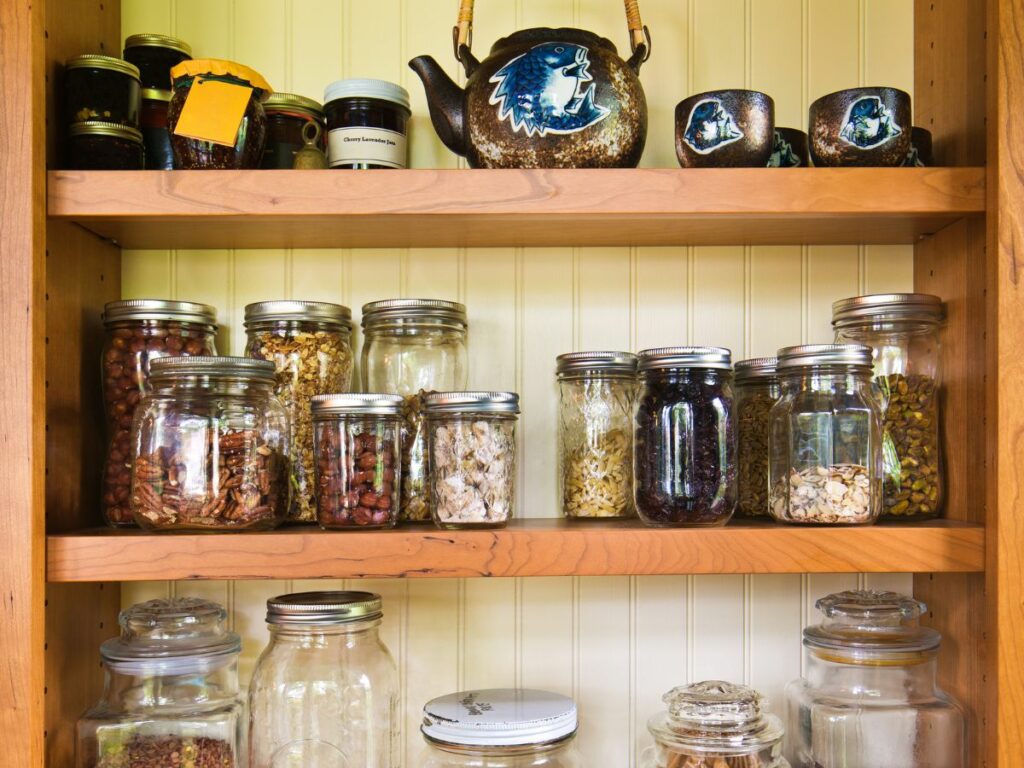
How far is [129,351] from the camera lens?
1.14 metres

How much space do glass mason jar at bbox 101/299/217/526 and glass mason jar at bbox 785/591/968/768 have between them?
88 cm

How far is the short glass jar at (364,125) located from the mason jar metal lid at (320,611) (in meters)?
0.53

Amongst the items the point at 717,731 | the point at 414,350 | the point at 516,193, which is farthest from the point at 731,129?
the point at 717,731

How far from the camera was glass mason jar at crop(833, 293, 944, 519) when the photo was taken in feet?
3.69

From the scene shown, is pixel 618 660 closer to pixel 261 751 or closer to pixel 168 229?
pixel 261 751

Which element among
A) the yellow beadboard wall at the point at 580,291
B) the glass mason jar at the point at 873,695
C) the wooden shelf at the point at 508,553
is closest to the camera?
the wooden shelf at the point at 508,553

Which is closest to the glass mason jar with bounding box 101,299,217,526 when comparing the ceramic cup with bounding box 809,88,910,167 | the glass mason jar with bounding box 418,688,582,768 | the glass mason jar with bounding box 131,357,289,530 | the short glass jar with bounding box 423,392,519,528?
the glass mason jar with bounding box 131,357,289,530

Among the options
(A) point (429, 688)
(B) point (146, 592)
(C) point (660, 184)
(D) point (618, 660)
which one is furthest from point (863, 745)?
(B) point (146, 592)

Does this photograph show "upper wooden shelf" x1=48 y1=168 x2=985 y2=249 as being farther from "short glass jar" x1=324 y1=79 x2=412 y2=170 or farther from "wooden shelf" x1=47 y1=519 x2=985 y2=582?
Answer: "wooden shelf" x1=47 y1=519 x2=985 y2=582

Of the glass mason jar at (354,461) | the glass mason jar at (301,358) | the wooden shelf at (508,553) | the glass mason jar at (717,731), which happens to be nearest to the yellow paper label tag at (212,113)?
the glass mason jar at (301,358)

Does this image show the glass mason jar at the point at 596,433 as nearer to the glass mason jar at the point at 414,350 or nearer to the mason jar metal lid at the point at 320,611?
the glass mason jar at the point at 414,350

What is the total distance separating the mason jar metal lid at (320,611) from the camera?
107cm

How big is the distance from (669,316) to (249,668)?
2.53 feet

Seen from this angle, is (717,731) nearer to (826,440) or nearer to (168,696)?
(826,440)
